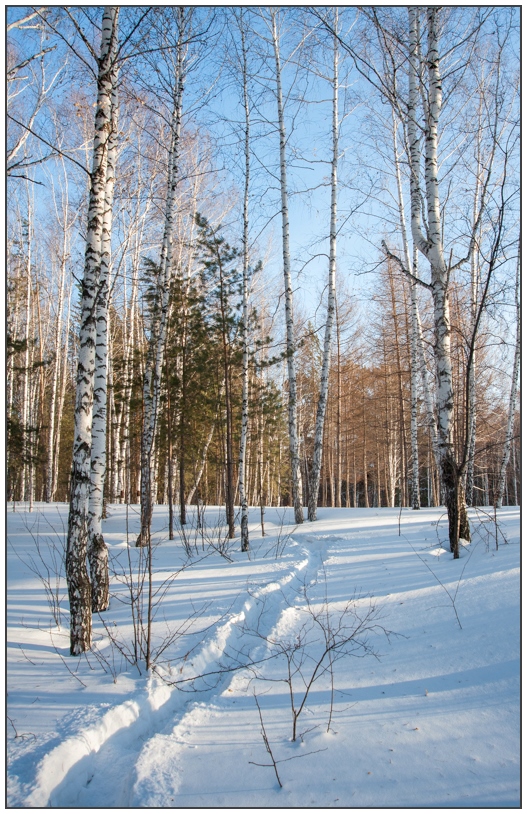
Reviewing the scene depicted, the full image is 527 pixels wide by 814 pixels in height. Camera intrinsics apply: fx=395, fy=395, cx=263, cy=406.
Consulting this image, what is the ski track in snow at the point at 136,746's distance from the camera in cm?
191

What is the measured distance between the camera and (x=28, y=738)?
2174 mm

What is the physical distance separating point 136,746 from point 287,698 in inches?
37.6

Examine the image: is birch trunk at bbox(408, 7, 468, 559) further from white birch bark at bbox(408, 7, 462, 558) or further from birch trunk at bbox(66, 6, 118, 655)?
birch trunk at bbox(66, 6, 118, 655)

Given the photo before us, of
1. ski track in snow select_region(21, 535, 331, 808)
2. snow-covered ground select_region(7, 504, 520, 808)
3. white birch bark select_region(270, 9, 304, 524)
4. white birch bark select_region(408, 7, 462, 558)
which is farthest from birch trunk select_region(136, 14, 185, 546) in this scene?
→ white birch bark select_region(408, 7, 462, 558)

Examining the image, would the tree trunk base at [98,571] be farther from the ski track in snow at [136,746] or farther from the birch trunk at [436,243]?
the birch trunk at [436,243]

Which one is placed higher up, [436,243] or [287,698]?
[436,243]

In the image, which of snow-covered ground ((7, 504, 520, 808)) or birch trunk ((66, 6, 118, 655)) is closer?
snow-covered ground ((7, 504, 520, 808))

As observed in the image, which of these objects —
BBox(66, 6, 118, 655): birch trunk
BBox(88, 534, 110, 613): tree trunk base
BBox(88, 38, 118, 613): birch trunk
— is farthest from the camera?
BBox(88, 534, 110, 613): tree trunk base

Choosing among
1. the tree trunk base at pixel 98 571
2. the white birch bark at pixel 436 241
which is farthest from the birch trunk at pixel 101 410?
the white birch bark at pixel 436 241

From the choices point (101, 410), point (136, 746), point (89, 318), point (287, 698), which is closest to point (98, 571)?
point (101, 410)

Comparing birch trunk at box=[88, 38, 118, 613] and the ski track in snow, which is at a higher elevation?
birch trunk at box=[88, 38, 118, 613]

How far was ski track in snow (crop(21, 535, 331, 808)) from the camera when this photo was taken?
6.28ft

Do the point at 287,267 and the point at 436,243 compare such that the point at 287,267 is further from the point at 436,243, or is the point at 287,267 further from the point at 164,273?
the point at 436,243

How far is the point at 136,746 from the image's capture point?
2.28 m
